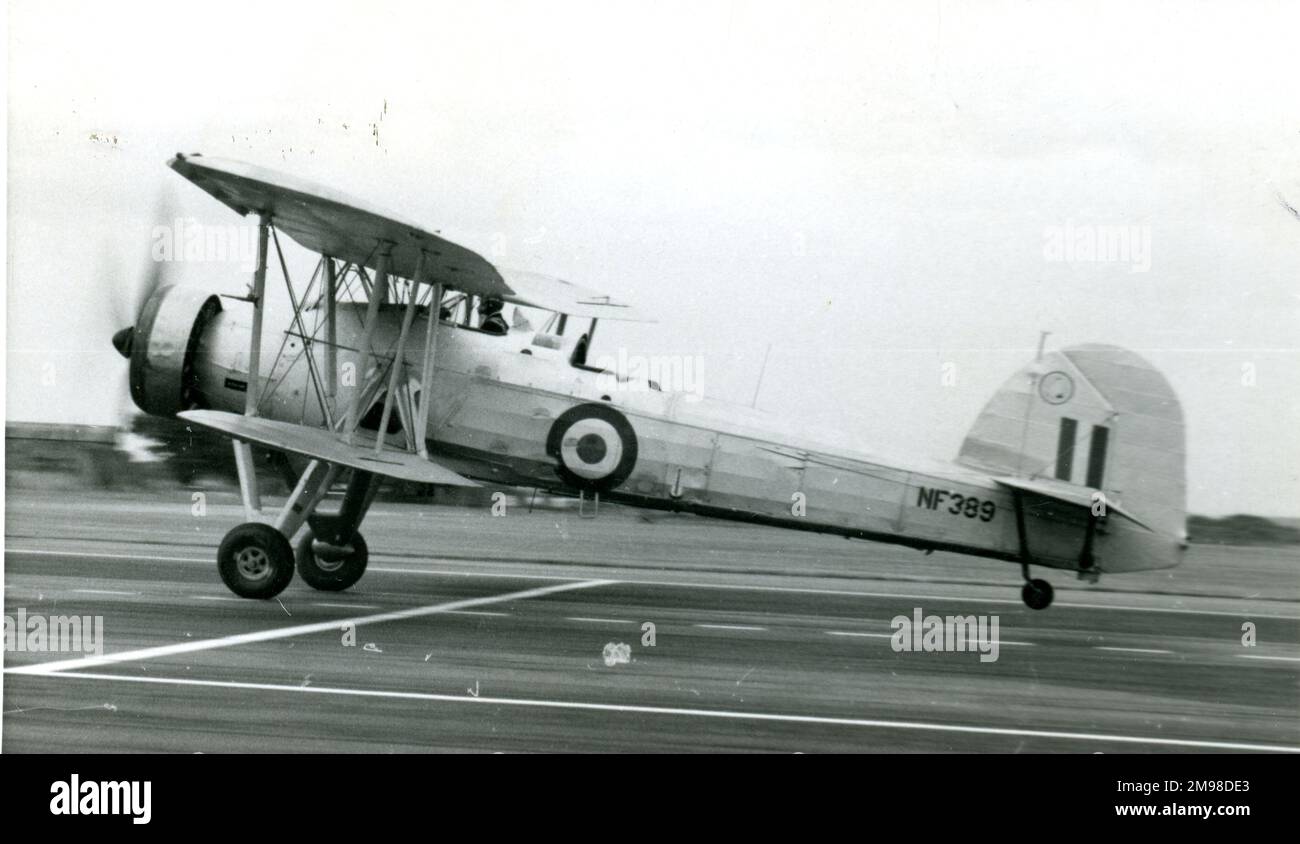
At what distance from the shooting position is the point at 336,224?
7629mm

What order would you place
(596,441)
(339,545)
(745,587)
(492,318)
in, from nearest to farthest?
(596,441), (492,318), (339,545), (745,587)

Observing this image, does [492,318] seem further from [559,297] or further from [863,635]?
[863,635]

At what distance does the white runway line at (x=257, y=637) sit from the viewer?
677 cm

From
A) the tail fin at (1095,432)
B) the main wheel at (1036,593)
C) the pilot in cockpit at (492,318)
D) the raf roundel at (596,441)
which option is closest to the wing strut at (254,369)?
the pilot in cockpit at (492,318)

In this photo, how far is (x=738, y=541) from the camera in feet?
37.4

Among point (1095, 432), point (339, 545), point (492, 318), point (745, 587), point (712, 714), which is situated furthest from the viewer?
point (745, 587)

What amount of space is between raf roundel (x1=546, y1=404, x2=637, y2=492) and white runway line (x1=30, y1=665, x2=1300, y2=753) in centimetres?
221

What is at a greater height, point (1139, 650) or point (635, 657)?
point (1139, 650)

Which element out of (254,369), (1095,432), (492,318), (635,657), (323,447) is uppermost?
(492,318)

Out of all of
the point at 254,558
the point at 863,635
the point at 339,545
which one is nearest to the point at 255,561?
the point at 254,558

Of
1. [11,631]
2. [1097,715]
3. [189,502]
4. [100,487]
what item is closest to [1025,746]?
[1097,715]

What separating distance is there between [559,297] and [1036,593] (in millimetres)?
3687
